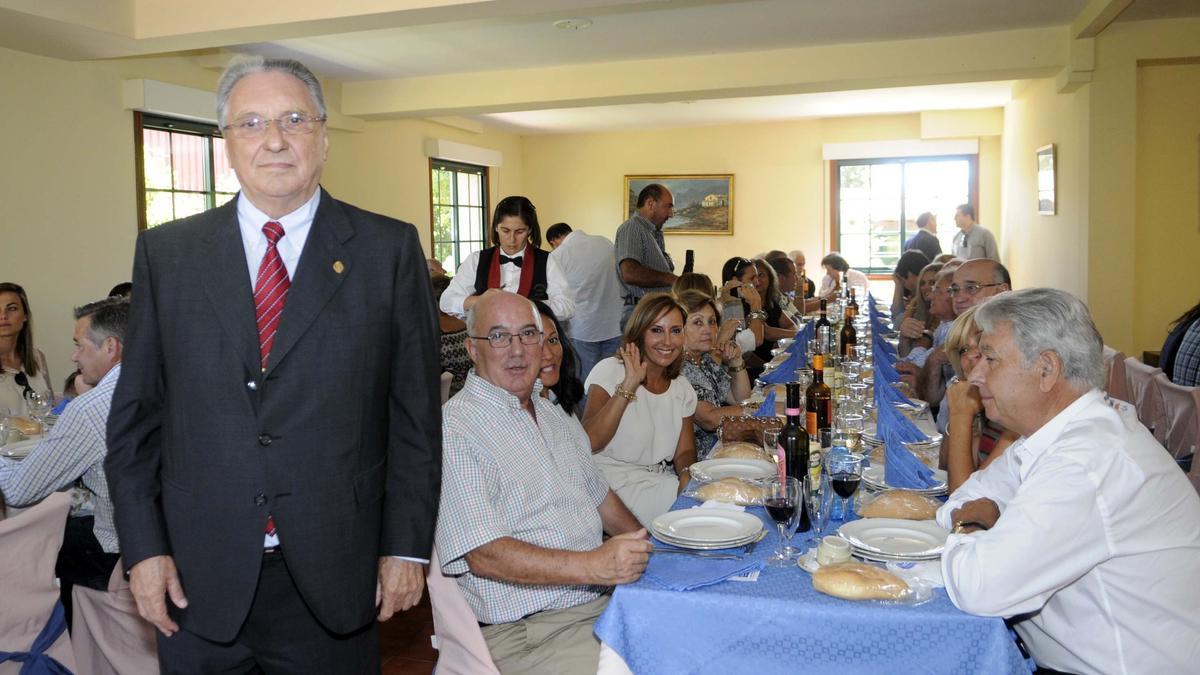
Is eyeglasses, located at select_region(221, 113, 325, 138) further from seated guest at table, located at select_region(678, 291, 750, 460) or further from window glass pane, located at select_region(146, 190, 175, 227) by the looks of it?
window glass pane, located at select_region(146, 190, 175, 227)

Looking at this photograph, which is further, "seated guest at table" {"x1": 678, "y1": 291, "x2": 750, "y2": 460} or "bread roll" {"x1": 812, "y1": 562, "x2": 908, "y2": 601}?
"seated guest at table" {"x1": 678, "y1": 291, "x2": 750, "y2": 460}

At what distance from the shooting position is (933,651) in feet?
5.24

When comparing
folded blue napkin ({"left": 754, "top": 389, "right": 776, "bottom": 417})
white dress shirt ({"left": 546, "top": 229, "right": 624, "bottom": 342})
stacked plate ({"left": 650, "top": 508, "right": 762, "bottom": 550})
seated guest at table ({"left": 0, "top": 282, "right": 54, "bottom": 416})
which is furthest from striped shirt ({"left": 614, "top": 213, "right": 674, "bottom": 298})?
stacked plate ({"left": 650, "top": 508, "right": 762, "bottom": 550})

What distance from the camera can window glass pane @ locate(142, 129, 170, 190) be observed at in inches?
→ 268

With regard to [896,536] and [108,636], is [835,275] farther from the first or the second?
[108,636]

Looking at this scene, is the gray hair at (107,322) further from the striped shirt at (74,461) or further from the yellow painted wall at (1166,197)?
the yellow painted wall at (1166,197)

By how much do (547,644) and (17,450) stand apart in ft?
7.13

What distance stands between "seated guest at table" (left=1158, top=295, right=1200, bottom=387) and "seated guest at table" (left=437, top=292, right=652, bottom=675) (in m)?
3.07

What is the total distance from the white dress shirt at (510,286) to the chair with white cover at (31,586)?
255 cm

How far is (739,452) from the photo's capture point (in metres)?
2.91

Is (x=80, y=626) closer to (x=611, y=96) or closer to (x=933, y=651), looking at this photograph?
(x=933, y=651)

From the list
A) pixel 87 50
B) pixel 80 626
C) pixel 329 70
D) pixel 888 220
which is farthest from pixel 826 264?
pixel 80 626

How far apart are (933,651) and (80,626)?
232cm

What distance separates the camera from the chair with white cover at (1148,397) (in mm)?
3727
